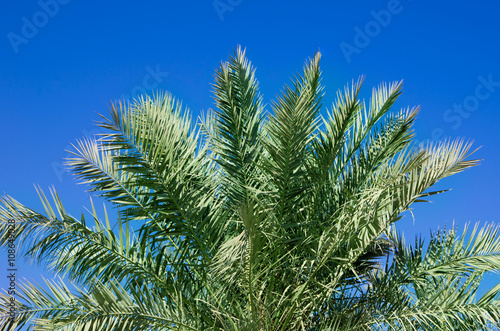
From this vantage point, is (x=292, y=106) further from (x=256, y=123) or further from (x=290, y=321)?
(x=290, y=321)

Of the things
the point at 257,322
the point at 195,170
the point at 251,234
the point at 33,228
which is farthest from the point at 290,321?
the point at 33,228

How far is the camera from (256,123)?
7711mm

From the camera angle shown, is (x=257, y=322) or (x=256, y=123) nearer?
(x=257, y=322)

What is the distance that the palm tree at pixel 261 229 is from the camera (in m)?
6.40

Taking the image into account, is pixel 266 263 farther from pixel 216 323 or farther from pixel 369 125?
pixel 369 125

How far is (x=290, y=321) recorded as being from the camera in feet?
22.5

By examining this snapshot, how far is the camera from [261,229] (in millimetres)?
6441

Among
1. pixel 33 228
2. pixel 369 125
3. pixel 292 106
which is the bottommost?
pixel 33 228

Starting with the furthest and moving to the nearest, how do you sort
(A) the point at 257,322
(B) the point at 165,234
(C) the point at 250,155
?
(C) the point at 250,155, (B) the point at 165,234, (A) the point at 257,322

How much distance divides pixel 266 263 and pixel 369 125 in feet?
7.94

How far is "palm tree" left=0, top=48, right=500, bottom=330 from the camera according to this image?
252 inches

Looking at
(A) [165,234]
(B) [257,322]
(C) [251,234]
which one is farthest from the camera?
(A) [165,234]

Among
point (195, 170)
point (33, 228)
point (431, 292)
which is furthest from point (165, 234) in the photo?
point (431, 292)

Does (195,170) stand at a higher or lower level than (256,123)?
lower
